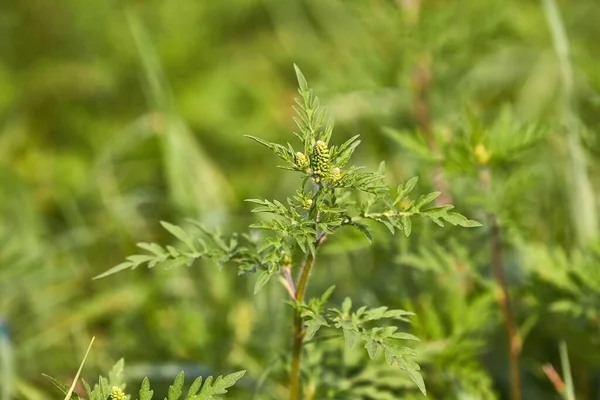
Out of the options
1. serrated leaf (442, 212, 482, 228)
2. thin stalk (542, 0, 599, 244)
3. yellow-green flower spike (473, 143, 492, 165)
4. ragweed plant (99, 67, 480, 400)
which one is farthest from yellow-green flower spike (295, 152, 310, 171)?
thin stalk (542, 0, 599, 244)

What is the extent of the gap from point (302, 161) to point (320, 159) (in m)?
0.03

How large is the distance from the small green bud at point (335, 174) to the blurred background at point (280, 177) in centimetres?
51

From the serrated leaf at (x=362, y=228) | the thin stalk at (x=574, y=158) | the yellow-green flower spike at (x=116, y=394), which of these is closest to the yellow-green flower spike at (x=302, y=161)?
the serrated leaf at (x=362, y=228)

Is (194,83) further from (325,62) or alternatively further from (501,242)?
(501,242)

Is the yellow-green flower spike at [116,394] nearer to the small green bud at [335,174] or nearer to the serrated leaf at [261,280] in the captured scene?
the serrated leaf at [261,280]

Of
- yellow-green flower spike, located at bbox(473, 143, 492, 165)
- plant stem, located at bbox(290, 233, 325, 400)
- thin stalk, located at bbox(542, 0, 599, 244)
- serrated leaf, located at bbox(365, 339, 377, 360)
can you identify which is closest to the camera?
serrated leaf, located at bbox(365, 339, 377, 360)

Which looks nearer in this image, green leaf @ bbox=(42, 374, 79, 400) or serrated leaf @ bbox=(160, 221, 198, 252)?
green leaf @ bbox=(42, 374, 79, 400)

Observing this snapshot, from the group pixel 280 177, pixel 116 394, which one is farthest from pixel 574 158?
pixel 116 394

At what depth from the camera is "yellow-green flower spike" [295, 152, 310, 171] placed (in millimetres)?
1333

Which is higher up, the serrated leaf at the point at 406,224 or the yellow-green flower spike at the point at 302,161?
the yellow-green flower spike at the point at 302,161

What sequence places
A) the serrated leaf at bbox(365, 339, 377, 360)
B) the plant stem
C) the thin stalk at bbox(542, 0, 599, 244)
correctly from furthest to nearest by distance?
the thin stalk at bbox(542, 0, 599, 244) < the plant stem < the serrated leaf at bbox(365, 339, 377, 360)

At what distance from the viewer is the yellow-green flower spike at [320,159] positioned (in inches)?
52.3

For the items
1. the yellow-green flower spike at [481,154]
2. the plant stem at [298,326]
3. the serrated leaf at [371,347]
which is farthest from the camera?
the yellow-green flower spike at [481,154]

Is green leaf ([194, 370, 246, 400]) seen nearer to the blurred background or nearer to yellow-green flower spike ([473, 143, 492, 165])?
the blurred background
